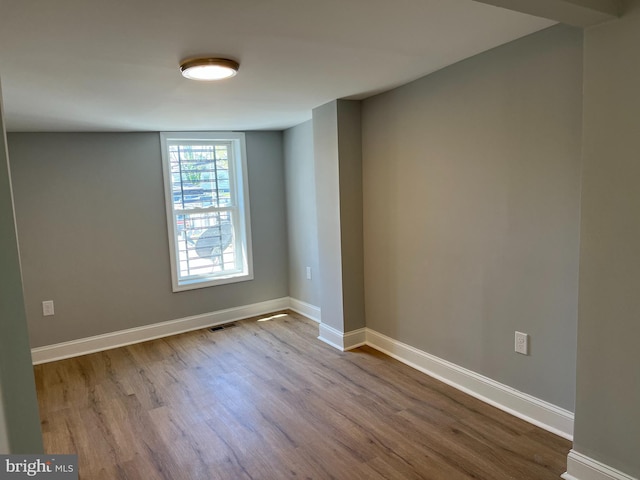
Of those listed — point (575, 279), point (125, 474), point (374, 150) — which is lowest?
point (125, 474)

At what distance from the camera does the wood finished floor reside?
85.0 inches

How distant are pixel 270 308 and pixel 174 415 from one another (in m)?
2.20

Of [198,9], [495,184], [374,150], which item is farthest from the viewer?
[374,150]

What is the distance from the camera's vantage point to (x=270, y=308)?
4891 mm

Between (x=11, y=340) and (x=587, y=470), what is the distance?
2.22 m

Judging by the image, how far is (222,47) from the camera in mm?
1984

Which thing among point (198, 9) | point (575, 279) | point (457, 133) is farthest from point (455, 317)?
point (198, 9)

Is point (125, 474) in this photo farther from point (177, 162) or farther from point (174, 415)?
point (177, 162)

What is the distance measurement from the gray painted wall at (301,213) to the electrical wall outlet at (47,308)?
233cm

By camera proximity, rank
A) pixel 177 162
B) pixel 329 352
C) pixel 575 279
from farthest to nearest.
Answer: pixel 177 162 < pixel 329 352 < pixel 575 279

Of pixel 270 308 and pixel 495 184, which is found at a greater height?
pixel 495 184

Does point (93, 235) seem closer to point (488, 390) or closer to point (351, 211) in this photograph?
point (351, 211)

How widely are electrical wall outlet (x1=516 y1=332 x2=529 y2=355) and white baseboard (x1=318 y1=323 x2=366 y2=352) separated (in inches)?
57.9

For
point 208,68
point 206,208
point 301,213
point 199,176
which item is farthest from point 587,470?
point 199,176
